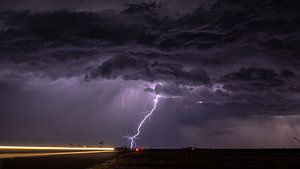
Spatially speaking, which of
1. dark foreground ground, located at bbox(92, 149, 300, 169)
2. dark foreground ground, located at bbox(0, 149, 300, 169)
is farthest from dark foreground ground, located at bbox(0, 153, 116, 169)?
dark foreground ground, located at bbox(92, 149, 300, 169)

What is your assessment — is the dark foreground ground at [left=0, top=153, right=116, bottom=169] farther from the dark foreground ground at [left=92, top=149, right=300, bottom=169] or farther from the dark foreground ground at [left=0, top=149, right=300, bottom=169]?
the dark foreground ground at [left=92, top=149, right=300, bottom=169]

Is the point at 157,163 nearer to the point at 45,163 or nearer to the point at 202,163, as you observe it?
the point at 202,163

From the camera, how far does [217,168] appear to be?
47.4 meters

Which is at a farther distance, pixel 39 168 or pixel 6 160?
pixel 6 160

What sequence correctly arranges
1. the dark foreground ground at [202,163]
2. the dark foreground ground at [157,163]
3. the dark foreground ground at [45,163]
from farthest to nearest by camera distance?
the dark foreground ground at [45,163], the dark foreground ground at [157,163], the dark foreground ground at [202,163]

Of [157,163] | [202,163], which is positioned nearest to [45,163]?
[157,163]

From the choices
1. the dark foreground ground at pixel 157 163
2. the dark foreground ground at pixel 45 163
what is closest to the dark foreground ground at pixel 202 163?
the dark foreground ground at pixel 157 163

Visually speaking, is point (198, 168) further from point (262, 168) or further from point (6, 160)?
point (6, 160)

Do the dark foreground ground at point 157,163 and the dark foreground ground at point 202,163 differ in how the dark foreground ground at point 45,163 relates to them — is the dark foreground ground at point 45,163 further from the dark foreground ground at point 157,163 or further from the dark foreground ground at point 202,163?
the dark foreground ground at point 202,163

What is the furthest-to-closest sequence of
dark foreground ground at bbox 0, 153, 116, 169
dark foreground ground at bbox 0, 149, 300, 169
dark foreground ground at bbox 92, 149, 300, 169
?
dark foreground ground at bbox 0, 153, 116, 169 → dark foreground ground at bbox 0, 149, 300, 169 → dark foreground ground at bbox 92, 149, 300, 169

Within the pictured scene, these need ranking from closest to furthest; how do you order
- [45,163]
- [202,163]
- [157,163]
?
1. [202,163]
2. [157,163]
3. [45,163]

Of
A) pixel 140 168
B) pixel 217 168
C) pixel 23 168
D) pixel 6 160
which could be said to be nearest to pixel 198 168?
pixel 217 168

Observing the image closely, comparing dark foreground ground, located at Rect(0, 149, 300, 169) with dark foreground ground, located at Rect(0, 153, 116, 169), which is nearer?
dark foreground ground, located at Rect(0, 149, 300, 169)

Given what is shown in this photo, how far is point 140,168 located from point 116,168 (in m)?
3.10
